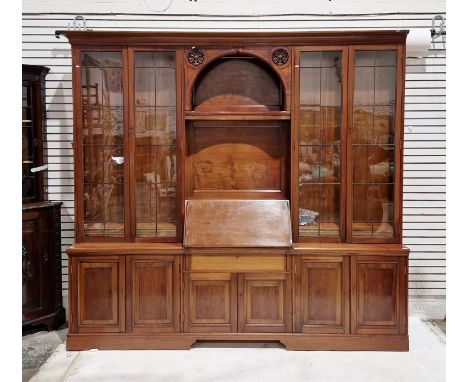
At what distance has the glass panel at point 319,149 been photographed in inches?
167

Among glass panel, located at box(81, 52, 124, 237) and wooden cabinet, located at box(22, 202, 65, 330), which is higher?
glass panel, located at box(81, 52, 124, 237)

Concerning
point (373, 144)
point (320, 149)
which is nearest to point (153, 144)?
point (320, 149)

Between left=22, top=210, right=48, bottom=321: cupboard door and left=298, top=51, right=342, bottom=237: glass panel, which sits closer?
left=298, top=51, right=342, bottom=237: glass panel

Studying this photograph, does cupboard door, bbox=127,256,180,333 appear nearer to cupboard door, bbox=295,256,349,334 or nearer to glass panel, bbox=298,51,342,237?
cupboard door, bbox=295,256,349,334

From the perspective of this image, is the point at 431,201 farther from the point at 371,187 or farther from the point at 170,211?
the point at 170,211

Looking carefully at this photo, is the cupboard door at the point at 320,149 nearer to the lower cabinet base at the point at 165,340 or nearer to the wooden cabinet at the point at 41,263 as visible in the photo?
the lower cabinet base at the point at 165,340

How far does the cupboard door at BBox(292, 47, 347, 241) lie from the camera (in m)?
4.23

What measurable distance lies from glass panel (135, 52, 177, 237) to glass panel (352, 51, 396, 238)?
167cm

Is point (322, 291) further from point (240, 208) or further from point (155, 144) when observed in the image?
point (155, 144)

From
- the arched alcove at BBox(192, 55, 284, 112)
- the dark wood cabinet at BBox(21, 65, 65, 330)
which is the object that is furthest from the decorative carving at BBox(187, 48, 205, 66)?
the dark wood cabinet at BBox(21, 65, 65, 330)

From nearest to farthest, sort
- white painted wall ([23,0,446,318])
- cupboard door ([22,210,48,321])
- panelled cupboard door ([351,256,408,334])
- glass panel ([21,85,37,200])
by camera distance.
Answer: panelled cupboard door ([351,256,408,334]) < cupboard door ([22,210,48,321]) < glass panel ([21,85,37,200]) < white painted wall ([23,0,446,318])

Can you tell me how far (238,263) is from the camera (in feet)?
13.6

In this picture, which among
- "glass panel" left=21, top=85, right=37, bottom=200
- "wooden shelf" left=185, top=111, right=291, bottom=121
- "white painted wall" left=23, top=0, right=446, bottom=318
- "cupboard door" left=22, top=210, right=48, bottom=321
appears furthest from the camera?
"white painted wall" left=23, top=0, right=446, bottom=318

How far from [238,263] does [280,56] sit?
188cm
